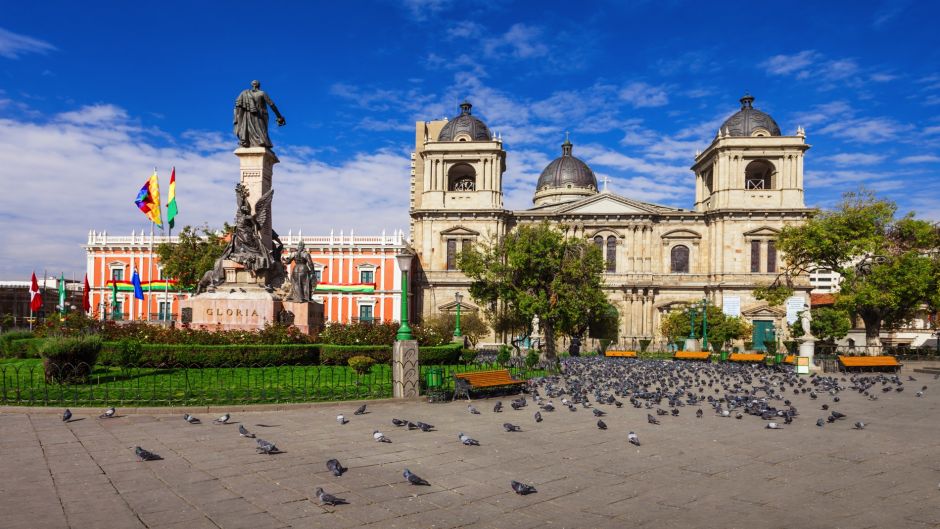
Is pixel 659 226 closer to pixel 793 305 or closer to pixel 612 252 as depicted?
pixel 612 252

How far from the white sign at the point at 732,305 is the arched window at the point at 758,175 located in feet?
33.0

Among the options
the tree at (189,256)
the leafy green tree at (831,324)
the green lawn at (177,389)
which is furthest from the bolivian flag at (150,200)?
the leafy green tree at (831,324)

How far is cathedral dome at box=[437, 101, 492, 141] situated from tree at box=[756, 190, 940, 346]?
85.0 ft

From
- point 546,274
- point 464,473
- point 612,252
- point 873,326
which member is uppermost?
point 612,252

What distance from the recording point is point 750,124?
51844mm

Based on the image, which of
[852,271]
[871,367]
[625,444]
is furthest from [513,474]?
[852,271]

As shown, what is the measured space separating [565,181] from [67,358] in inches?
2198

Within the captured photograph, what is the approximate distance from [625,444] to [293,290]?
15540 mm

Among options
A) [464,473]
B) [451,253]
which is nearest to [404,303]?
[464,473]

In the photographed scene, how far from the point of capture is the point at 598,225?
174 ft

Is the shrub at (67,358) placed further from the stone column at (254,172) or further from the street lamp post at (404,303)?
the stone column at (254,172)

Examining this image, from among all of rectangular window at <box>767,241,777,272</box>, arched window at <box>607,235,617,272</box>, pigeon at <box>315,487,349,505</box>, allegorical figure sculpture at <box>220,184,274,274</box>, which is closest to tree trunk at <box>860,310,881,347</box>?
rectangular window at <box>767,241,777,272</box>

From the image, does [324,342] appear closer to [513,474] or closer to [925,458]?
[513,474]

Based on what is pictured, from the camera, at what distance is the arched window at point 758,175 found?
175ft
